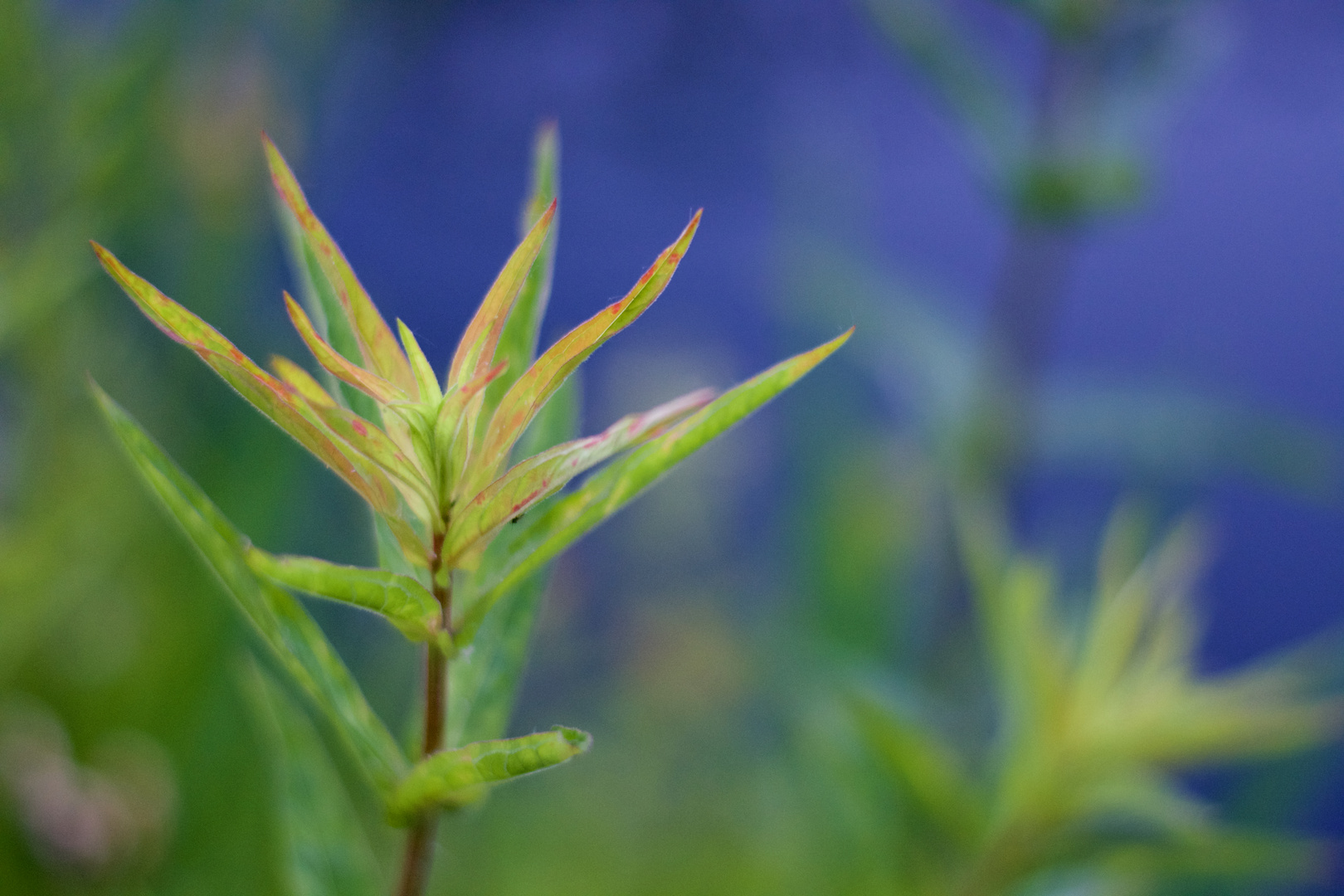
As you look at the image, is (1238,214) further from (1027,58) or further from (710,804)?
(710,804)

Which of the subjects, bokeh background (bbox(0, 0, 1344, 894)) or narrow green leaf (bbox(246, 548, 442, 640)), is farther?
bokeh background (bbox(0, 0, 1344, 894))

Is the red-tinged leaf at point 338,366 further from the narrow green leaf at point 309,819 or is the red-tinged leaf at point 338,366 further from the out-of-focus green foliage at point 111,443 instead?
the out-of-focus green foliage at point 111,443

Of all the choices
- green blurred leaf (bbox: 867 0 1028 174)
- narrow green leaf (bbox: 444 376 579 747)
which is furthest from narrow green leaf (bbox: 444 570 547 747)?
green blurred leaf (bbox: 867 0 1028 174)

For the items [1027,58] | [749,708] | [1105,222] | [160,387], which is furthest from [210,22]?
[1027,58]

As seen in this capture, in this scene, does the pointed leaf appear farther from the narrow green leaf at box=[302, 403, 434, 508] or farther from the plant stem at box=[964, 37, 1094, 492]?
the plant stem at box=[964, 37, 1094, 492]

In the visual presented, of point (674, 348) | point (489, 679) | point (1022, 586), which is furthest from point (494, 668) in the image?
point (674, 348)
